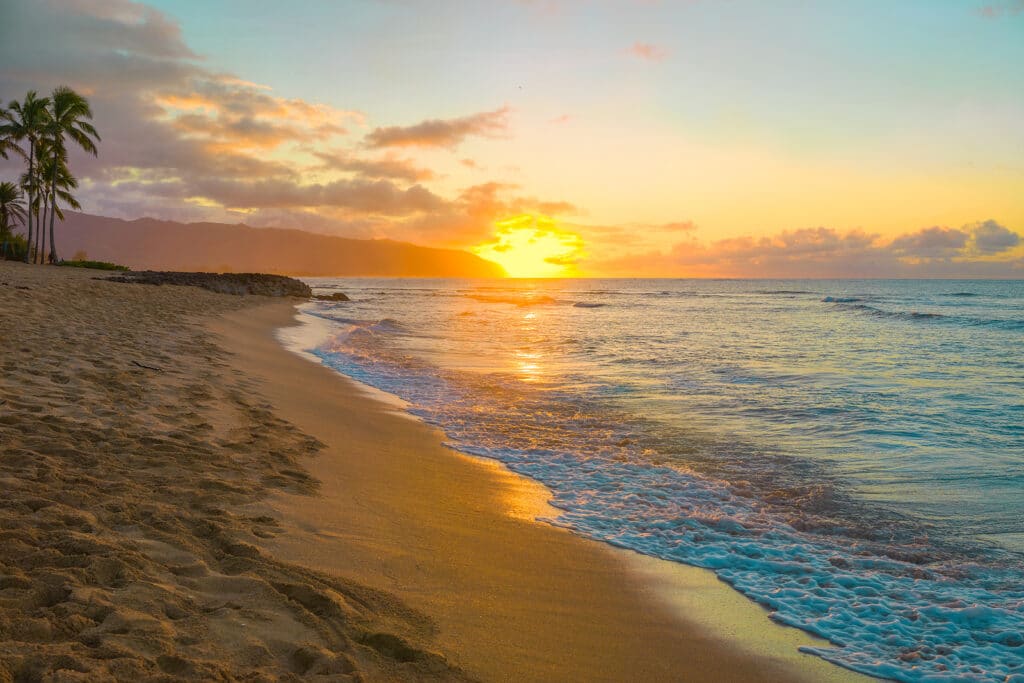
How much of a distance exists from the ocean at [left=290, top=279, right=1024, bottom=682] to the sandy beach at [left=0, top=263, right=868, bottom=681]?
52 centimetres

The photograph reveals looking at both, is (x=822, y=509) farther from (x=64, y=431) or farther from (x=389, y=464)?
(x=64, y=431)

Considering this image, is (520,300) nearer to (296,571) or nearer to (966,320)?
(966,320)

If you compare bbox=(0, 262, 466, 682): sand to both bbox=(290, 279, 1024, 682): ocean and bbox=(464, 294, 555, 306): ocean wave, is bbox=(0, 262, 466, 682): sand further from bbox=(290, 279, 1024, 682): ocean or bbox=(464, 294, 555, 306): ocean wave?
bbox=(464, 294, 555, 306): ocean wave

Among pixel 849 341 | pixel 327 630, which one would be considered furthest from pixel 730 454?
Answer: pixel 849 341

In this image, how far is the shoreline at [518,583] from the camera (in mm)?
3197

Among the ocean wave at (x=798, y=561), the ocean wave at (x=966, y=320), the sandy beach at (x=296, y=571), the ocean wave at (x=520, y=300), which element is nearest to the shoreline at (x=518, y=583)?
the sandy beach at (x=296, y=571)

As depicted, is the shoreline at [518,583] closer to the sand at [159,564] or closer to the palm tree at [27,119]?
the sand at [159,564]

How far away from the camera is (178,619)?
110 inches

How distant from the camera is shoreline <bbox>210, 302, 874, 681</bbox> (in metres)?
3.20

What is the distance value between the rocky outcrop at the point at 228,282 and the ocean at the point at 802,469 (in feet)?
87.0

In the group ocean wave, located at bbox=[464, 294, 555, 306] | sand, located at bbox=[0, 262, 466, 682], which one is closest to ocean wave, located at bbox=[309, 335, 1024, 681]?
sand, located at bbox=[0, 262, 466, 682]

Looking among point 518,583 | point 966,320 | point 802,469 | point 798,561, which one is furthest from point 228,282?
point 966,320

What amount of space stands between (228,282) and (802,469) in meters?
42.1

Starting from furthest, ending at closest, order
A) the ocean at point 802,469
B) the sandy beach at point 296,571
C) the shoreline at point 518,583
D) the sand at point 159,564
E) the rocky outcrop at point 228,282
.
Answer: the rocky outcrop at point 228,282, the ocean at point 802,469, the shoreline at point 518,583, the sandy beach at point 296,571, the sand at point 159,564
